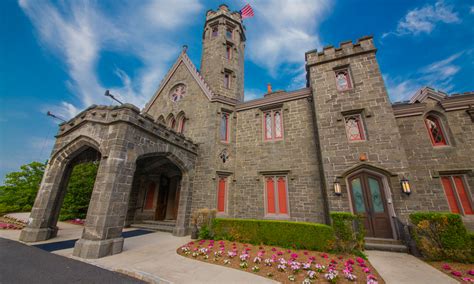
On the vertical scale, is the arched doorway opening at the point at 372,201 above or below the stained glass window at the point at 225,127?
below

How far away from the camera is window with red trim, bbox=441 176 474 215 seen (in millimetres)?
7504

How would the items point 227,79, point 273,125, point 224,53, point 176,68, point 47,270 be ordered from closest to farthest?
point 47,270 → point 273,125 → point 227,79 → point 224,53 → point 176,68

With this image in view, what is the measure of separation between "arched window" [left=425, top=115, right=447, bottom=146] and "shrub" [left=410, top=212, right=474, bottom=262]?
4.69 meters

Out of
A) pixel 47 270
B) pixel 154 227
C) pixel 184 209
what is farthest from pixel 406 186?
pixel 154 227

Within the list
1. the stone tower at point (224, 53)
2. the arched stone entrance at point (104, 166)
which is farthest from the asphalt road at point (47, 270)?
the stone tower at point (224, 53)

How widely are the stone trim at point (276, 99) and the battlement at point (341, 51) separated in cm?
178

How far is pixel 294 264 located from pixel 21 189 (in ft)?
79.1

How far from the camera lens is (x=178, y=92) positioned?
566 inches

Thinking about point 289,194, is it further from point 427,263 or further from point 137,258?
point 137,258

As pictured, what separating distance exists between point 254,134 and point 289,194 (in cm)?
433

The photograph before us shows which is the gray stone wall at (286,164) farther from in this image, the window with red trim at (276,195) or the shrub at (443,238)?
the shrub at (443,238)

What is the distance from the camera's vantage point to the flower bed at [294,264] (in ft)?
13.9

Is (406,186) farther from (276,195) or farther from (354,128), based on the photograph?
(276,195)

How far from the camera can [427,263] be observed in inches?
214
